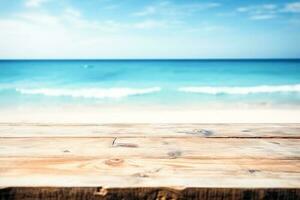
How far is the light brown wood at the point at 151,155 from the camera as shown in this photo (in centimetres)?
74

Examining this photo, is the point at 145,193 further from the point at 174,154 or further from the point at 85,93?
the point at 85,93

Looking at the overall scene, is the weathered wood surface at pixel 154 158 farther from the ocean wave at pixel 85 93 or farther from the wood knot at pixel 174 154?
the ocean wave at pixel 85 93

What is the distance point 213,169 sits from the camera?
0.82m

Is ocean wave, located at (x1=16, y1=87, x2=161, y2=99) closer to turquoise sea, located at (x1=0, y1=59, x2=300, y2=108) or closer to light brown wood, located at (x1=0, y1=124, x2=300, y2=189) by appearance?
turquoise sea, located at (x1=0, y1=59, x2=300, y2=108)

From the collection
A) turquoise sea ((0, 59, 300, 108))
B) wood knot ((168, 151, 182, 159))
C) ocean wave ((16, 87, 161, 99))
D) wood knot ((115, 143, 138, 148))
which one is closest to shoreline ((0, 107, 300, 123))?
turquoise sea ((0, 59, 300, 108))

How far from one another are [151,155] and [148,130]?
356 millimetres

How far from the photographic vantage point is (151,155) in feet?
3.12

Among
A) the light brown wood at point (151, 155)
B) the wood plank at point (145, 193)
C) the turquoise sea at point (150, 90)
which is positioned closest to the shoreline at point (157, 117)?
the turquoise sea at point (150, 90)

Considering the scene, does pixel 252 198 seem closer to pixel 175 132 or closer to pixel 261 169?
pixel 261 169

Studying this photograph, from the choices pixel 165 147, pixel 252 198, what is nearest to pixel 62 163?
pixel 165 147

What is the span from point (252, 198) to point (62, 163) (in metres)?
0.54

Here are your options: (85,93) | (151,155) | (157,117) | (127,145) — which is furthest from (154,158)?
(85,93)

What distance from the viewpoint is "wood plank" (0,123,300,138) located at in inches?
48.4

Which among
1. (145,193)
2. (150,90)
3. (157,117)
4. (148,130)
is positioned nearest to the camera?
(145,193)
